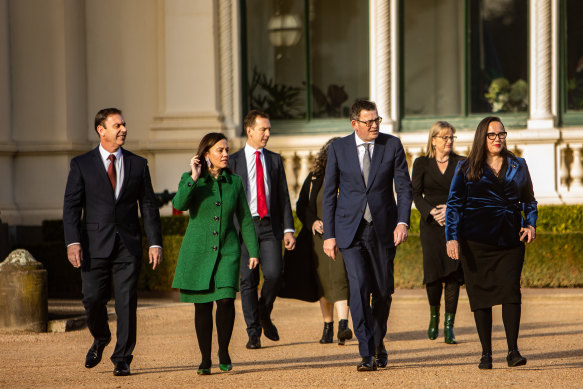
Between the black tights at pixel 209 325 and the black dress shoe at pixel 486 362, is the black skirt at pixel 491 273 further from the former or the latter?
the black tights at pixel 209 325

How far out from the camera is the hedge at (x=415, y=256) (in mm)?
13195

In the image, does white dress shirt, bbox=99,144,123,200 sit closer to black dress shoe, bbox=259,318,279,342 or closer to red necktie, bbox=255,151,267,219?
red necktie, bbox=255,151,267,219

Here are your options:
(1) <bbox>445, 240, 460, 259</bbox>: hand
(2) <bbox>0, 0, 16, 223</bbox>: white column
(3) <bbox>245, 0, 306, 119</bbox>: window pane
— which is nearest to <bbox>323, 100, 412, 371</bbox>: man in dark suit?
(1) <bbox>445, 240, 460, 259</bbox>: hand

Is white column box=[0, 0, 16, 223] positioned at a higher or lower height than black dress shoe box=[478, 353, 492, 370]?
higher

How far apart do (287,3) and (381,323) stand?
10701mm

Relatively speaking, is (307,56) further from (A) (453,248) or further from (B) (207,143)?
(A) (453,248)

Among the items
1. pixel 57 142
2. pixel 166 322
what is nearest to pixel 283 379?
pixel 166 322

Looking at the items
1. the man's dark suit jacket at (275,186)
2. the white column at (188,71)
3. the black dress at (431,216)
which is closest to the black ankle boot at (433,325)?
the black dress at (431,216)

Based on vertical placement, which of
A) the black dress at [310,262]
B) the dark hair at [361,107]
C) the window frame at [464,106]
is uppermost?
the window frame at [464,106]

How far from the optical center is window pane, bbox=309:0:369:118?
17688mm

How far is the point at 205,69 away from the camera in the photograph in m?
16.6

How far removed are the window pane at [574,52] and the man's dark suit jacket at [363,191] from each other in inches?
374

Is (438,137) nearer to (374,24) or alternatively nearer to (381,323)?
(381,323)

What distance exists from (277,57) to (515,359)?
1098 centimetres
